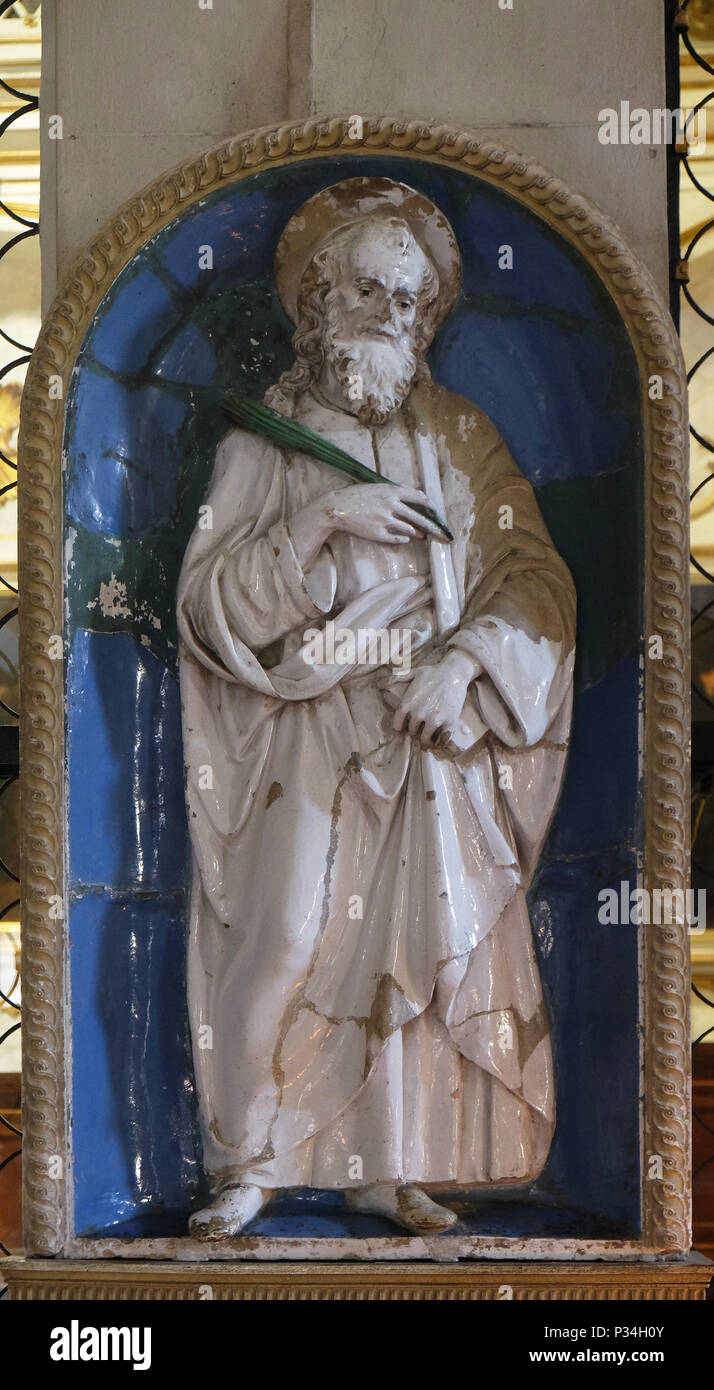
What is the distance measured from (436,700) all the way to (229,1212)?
124 cm

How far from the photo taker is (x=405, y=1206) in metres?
4.54

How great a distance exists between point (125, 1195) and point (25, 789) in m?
0.98

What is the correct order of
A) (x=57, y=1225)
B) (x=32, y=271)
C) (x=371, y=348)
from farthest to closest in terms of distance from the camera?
(x=32, y=271) → (x=371, y=348) → (x=57, y=1225)

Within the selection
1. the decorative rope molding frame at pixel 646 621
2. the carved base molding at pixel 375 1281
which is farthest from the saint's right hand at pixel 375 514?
the carved base molding at pixel 375 1281

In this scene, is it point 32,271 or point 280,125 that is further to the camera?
point 32,271

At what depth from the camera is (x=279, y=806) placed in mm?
4711

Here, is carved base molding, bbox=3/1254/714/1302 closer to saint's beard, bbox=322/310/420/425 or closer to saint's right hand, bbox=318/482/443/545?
saint's right hand, bbox=318/482/443/545

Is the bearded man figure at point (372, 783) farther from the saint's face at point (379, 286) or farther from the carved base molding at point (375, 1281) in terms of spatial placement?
the carved base molding at point (375, 1281)

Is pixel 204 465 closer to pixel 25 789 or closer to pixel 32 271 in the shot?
pixel 25 789

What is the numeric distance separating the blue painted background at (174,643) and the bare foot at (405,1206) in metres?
0.06

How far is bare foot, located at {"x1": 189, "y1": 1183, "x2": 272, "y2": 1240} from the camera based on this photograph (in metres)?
4.48

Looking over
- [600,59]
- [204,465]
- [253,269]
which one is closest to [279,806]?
[204,465]

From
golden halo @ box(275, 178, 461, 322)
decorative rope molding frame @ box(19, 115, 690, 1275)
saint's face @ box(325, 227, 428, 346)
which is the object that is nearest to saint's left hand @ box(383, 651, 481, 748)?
decorative rope molding frame @ box(19, 115, 690, 1275)

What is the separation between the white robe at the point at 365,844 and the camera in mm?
4609
